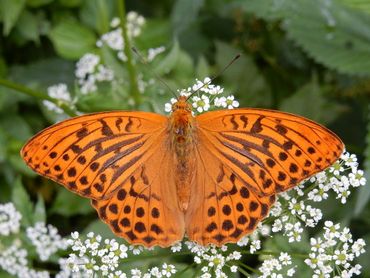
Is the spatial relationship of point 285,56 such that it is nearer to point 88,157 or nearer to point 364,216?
point 364,216

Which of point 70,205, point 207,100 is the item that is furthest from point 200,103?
point 70,205

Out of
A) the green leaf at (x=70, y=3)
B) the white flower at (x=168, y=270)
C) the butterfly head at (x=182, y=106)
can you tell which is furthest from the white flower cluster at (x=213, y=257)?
the green leaf at (x=70, y=3)

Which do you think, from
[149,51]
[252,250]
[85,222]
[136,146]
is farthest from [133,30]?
[252,250]

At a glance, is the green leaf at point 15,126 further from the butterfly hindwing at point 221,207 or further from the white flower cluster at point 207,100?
the butterfly hindwing at point 221,207

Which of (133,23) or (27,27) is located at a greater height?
(133,23)

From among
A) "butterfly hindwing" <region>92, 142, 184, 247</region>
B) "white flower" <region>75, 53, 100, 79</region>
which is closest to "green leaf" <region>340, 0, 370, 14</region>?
"butterfly hindwing" <region>92, 142, 184, 247</region>

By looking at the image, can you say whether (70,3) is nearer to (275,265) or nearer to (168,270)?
(168,270)

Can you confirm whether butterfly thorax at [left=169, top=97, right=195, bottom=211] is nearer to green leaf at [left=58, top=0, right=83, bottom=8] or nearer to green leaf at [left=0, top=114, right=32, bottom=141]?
green leaf at [left=0, top=114, right=32, bottom=141]
